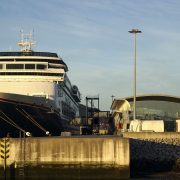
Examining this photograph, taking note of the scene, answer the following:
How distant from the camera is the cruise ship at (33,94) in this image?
1801 inches

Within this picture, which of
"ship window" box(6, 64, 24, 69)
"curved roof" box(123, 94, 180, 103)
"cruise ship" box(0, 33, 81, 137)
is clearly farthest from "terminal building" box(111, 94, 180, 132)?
"ship window" box(6, 64, 24, 69)

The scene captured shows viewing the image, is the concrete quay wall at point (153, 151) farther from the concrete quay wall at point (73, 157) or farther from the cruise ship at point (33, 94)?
the cruise ship at point (33, 94)

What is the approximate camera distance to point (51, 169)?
3164 cm

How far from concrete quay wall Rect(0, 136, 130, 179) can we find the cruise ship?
10.7 meters

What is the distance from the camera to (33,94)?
58312 mm

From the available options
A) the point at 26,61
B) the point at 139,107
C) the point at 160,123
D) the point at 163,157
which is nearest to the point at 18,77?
the point at 26,61

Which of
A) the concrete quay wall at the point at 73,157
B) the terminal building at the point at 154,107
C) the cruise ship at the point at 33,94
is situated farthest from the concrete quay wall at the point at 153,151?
the terminal building at the point at 154,107

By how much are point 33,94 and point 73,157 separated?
90.8 ft

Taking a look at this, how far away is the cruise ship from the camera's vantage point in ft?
150

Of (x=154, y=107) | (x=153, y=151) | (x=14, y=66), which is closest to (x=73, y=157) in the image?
(x=153, y=151)

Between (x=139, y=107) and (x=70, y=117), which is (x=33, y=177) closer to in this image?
(x=139, y=107)

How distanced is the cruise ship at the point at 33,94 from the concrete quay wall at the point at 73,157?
10.7 metres

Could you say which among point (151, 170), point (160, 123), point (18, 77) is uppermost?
point (18, 77)

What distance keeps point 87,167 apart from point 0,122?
15.4 metres
